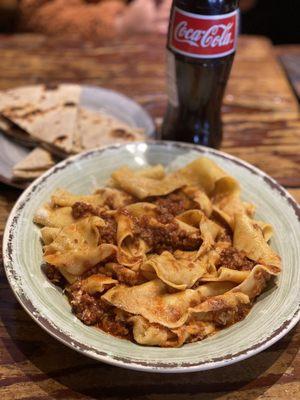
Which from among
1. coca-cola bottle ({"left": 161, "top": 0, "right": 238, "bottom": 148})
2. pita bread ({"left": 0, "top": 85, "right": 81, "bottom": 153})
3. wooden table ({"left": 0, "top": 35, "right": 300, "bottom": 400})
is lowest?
wooden table ({"left": 0, "top": 35, "right": 300, "bottom": 400})

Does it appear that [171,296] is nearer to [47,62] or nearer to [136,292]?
[136,292]

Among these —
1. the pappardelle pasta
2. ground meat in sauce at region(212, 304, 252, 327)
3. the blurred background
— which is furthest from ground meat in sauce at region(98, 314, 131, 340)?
the blurred background

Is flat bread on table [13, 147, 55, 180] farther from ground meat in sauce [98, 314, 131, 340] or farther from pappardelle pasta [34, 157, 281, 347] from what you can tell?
ground meat in sauce [98, 314, 131, 340]

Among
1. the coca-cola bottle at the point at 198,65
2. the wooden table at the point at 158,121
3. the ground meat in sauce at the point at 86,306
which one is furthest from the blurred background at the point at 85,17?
the ground meat in sauce at the point at 86,306

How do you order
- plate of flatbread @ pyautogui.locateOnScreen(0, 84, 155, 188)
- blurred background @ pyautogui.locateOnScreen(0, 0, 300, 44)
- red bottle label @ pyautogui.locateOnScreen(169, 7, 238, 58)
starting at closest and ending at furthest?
red bottle label @ pyautogui.locateOnScreen(169, 7, 238, 58) → plate of flatbread @ pyautogui.locateOnScreen(0, 84, 155, 188) → blurred background @ pyautogui.locateOnScreen(0, 0, 300, 44)

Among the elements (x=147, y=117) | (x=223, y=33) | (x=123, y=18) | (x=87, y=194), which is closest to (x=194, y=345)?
(x=87, y=194)
